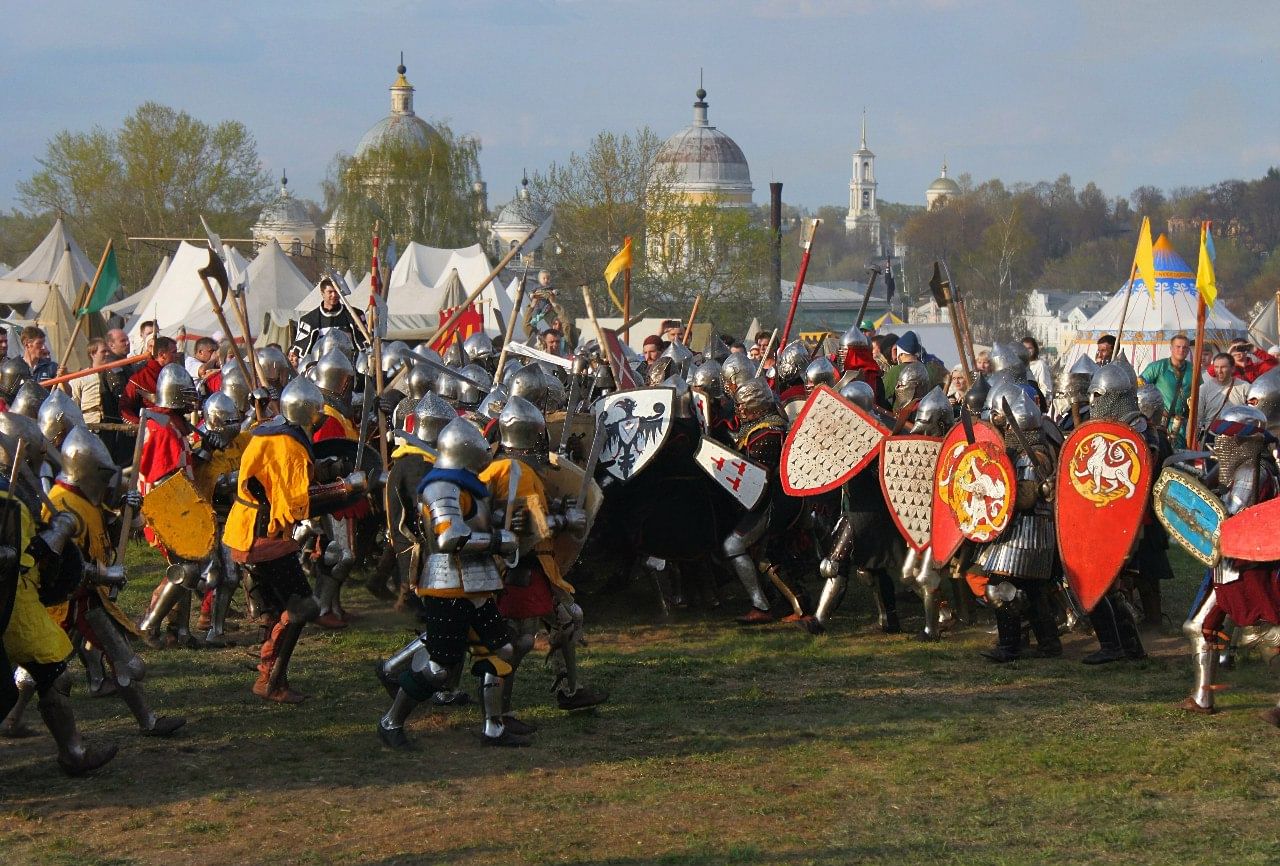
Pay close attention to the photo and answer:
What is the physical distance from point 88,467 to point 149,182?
1701 inches

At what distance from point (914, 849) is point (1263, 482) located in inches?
98.5

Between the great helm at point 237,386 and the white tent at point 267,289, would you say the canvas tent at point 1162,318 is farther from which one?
the great helm at point 237,386

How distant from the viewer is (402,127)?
62688 mm

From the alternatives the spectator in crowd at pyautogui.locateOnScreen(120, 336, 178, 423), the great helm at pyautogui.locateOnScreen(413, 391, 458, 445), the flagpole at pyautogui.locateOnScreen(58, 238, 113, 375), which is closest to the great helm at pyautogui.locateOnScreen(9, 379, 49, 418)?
the flagpole at pyautogui.locateOnScreen(58, 238, 113, 375)

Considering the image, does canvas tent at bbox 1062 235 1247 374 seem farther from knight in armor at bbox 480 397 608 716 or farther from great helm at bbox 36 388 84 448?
great helm at bbox 36 388 84 448

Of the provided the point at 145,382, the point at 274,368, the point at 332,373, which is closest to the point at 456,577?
the point at 332,373

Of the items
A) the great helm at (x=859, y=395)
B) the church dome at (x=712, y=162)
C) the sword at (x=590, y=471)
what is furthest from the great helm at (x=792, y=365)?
the church dome at (x=712, y=162)

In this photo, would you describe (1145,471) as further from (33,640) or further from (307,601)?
(33,640)

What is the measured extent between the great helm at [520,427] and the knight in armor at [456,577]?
0.96ft

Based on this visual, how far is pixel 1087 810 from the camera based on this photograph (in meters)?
5.57

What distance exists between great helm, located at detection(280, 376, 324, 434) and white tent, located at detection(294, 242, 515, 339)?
39.4ft

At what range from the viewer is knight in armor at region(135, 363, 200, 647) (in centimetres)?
780

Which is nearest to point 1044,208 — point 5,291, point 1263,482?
point 5,291

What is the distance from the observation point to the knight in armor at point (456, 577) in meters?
6.02
